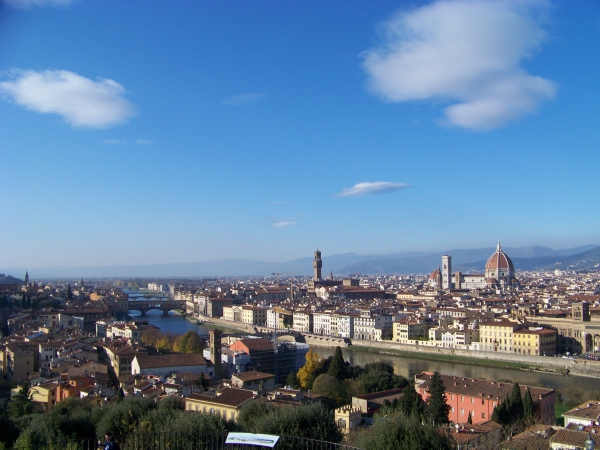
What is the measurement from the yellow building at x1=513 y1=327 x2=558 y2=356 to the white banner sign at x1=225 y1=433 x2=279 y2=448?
13.6 m

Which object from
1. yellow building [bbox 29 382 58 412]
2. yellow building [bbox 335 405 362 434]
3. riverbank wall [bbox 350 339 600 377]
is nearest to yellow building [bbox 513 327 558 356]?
riverbank wall [bbox 350 339 600 377]

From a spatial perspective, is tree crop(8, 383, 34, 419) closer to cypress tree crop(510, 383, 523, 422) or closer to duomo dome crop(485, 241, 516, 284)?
cypress tree crop(510, 383, 523, 422)

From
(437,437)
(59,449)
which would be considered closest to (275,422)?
(437,437)

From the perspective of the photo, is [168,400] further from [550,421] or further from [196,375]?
[550,421]

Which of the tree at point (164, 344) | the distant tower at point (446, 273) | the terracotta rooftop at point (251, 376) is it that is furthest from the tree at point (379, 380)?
the distant tower at point (446, 273)

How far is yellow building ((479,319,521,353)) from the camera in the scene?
16.3 metres

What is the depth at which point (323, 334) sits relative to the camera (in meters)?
22.6

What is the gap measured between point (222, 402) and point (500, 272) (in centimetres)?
3711

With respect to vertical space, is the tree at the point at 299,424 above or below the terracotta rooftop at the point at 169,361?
above

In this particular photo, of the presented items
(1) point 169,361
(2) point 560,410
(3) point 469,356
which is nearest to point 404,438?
(2) point 560,410

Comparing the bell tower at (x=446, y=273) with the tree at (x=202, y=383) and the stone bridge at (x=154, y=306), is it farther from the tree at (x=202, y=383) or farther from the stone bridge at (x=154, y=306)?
the tree at (x=202, y=383)

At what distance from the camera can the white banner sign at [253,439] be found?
3.38m

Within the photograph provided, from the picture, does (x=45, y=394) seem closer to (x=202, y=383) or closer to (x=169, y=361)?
(x=202, y=383)

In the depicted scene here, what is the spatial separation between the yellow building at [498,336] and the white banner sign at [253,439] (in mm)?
13717
